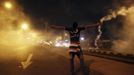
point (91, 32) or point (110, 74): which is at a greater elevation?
point (91, 32)

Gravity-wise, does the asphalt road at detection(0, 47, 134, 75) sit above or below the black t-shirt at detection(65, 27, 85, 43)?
below

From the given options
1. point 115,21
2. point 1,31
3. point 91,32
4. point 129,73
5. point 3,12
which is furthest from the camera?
point 91,32

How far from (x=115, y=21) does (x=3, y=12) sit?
35.0 meters

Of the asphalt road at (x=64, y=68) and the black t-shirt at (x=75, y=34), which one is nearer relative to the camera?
the black t-shirt at (x=75, y=34)

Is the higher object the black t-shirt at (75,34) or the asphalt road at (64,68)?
the black t-shirt at (75,34)

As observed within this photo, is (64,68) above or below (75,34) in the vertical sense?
below

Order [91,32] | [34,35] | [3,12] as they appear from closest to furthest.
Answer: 1. [3,12]
2. [91,32]
3. [34,35]

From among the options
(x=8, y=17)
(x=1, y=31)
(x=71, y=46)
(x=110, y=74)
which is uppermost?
(x=8, y=17)

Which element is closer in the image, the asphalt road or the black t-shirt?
the black t-shirt

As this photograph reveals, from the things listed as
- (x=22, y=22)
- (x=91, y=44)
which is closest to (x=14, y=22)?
(x=22, y=22)

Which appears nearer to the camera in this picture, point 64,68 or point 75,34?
point 75,34

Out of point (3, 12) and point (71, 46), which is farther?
point (3, 12)

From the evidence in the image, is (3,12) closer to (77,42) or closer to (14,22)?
(14,22)

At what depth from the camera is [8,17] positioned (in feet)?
250
